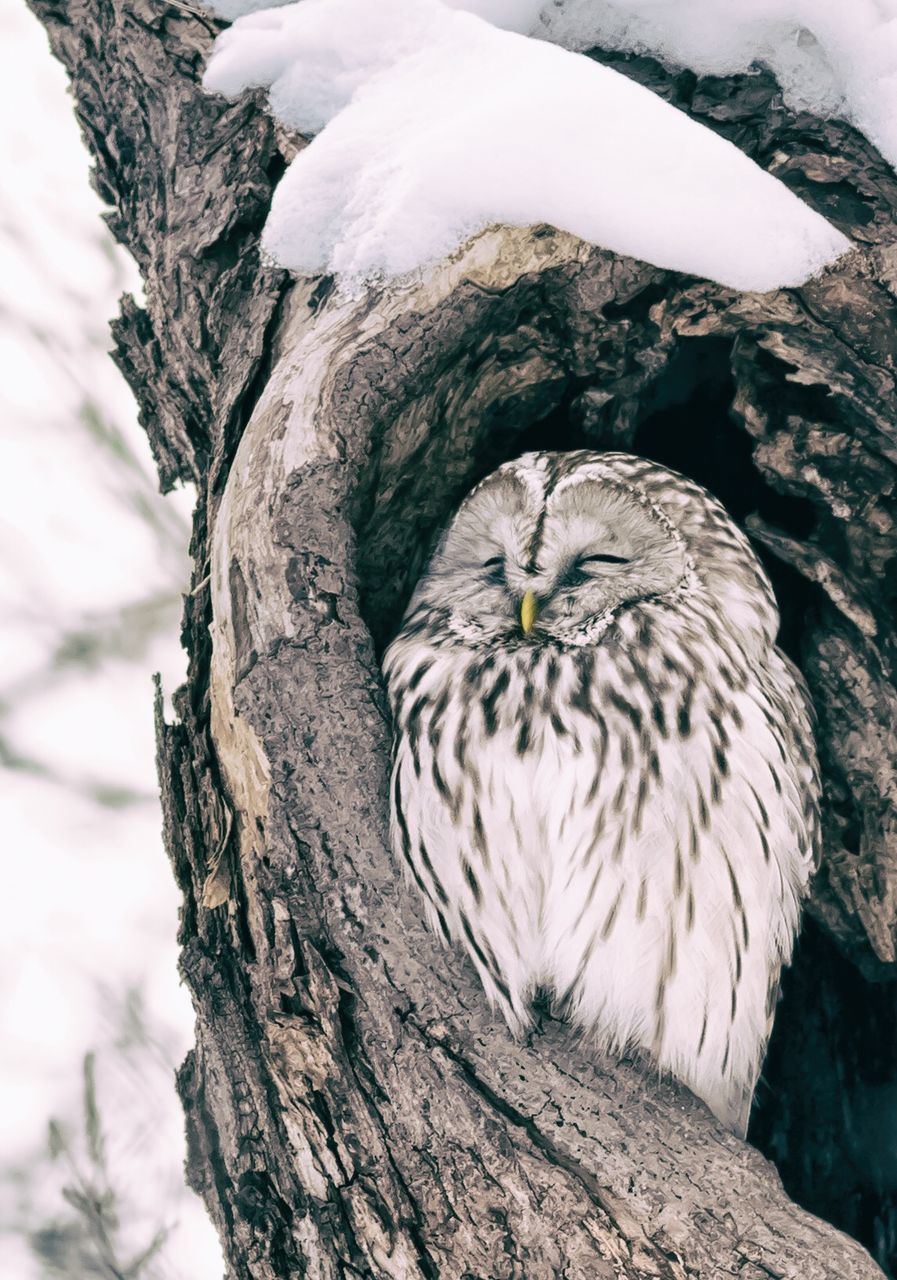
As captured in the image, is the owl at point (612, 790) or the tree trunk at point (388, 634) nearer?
the tree trunk at point (388, 634)

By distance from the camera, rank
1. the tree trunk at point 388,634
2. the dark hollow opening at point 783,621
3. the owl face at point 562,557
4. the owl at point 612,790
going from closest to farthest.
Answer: the tree trunk at point 388,634 < the owl at point 612,790 < the owl face at point 562,557 < the dark hollow opening at point 783,621

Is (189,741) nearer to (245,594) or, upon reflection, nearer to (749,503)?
(245,594)

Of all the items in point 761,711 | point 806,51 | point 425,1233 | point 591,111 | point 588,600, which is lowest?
point 425,1233

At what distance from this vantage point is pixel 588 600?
209 cm

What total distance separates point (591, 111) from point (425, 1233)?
1913mm

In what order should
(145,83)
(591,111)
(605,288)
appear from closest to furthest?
1. (591,111)
2. (605,288)
3. (145,83)

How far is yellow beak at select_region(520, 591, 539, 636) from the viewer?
79.7 inches

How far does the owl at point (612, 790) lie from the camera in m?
1.85

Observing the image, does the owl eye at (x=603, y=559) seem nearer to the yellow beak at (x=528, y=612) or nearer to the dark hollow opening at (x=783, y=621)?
the yellow beak at (x=528, y=612)

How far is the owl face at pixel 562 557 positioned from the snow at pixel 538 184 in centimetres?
46

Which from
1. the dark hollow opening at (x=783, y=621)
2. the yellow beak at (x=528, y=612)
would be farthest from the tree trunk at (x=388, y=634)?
the yellow beak at (x=528, y=612)

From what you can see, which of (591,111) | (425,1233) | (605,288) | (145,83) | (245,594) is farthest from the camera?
(145,83)

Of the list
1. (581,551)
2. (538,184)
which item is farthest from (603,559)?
(538,184)

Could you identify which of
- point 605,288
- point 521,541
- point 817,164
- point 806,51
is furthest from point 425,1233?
point 806,51
